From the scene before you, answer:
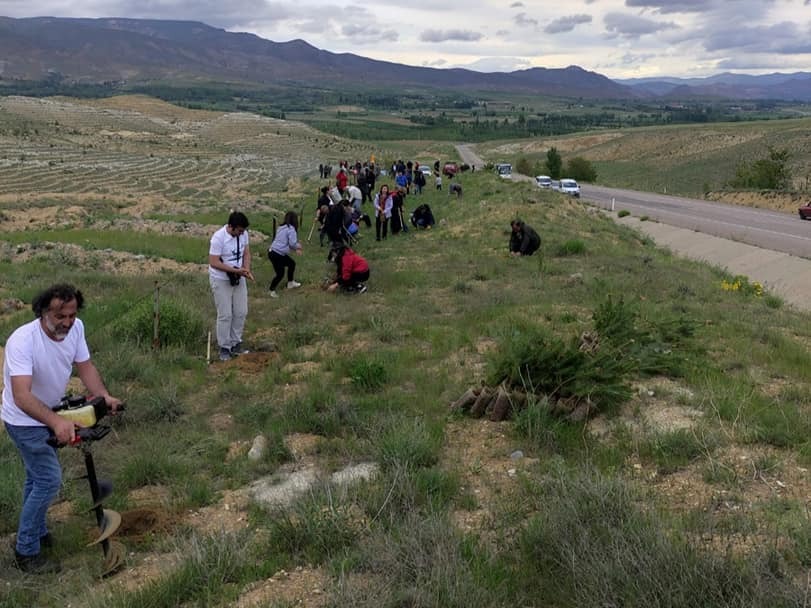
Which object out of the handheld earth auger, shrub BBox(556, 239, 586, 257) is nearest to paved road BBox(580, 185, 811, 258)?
shrub BBox(556, 239, 586, 257)

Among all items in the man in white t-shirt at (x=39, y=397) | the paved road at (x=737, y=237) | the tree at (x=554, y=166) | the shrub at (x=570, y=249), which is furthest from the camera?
the tree at (x=554, y=166)

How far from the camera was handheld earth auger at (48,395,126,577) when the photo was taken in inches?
154

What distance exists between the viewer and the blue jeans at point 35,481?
4035mm

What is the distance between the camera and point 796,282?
17844 millimetres

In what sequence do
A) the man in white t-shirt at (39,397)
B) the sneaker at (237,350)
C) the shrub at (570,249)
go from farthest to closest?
the shrub at (570,249) < the sneaker at (237,350) < the man in white t-shirt at (39,397)

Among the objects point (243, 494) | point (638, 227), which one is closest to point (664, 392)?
point (243, 494)

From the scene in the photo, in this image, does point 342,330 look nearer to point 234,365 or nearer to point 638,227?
point 234,365

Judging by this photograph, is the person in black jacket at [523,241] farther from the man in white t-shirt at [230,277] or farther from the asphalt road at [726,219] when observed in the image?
the asphalt road at [726,219]

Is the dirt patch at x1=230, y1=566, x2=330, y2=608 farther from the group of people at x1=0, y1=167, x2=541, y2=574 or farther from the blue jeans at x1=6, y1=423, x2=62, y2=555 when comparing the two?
the blue jeans at x1=6, y1=423, x2=62, y2=555

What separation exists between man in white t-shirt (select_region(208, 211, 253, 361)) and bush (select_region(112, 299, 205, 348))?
0.65 meters

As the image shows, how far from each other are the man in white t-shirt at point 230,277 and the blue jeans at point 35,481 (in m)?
3.85

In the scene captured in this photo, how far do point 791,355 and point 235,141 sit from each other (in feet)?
269

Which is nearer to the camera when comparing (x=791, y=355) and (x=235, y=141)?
(x=791, y=355)

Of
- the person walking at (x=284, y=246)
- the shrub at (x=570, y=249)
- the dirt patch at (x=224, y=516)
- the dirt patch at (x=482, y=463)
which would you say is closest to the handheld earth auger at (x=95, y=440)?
the dirt patch at (x=224, y=516)
